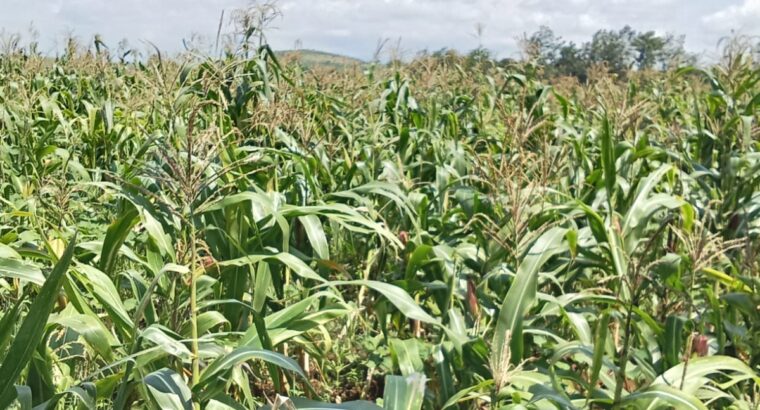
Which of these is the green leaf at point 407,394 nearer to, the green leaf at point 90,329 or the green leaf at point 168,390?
the green leaf at point 168,390

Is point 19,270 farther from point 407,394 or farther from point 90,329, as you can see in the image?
point 407,394

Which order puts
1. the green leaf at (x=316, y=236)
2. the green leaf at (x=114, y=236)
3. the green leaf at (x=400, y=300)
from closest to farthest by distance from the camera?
the green leaf at (x=114, y=236)
the green leaf at (x=400, y=300)
the green leaf at (x=316, y=236)

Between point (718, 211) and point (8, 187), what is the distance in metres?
4.14

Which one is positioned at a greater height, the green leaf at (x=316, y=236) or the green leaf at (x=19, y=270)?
the green leaf at (x=19, y=270)

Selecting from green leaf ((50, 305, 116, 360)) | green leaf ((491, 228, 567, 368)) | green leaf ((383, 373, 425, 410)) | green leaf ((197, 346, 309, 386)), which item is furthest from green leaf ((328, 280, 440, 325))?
green leaf ((50, 305, 116, 360))

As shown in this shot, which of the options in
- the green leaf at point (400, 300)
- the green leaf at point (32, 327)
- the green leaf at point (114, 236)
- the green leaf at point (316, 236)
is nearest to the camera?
the green leaf at point (32, 327)

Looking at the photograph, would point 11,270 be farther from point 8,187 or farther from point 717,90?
point 717,90

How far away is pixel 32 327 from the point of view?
1.37m

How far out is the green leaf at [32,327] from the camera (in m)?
1.30

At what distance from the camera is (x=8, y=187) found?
465cm

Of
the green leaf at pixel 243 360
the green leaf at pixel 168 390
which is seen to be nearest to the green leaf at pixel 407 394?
the green leaf at pixel 243 360

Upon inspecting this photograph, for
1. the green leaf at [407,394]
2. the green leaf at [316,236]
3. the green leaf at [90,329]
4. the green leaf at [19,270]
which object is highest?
the green leaf at [19,270]

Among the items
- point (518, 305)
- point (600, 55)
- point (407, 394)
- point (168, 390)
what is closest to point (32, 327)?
point (168, 390)

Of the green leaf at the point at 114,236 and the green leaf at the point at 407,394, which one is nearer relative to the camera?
the green leaf at the point at 407,394
